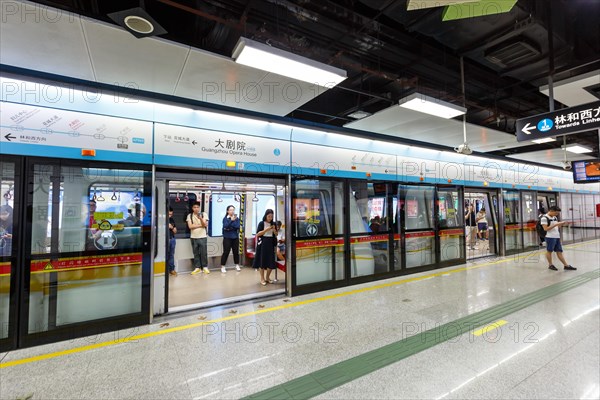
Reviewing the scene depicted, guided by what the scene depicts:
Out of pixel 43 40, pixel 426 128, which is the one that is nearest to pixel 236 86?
pixel 43 40

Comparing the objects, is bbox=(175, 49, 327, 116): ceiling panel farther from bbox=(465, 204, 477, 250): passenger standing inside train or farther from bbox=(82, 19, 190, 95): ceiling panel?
bbox=(465, 204, 477, 250): passenger standing inside train

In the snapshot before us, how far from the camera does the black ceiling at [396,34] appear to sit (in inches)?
118

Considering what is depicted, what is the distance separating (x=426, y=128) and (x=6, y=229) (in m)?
6.35

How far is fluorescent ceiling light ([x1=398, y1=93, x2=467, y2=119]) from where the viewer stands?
3.76m

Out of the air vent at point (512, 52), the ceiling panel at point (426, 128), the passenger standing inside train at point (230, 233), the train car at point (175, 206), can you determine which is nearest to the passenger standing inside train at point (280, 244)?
the train car at point (175, 206)

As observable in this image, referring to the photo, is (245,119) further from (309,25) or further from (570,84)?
(570,84)

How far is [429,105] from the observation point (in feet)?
13.0

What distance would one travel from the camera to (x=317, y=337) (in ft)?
9.86

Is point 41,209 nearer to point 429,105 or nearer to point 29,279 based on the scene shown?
point 29,279

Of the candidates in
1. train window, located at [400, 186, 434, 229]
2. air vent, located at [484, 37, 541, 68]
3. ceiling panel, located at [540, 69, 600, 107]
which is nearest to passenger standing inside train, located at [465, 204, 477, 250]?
train window, located at [400, 186, 434, 229]

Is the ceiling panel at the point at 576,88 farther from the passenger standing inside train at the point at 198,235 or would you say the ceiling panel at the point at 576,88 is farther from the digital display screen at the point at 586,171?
the passenger standing inside train at the point at 198,235

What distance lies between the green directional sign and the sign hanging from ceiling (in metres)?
2.33

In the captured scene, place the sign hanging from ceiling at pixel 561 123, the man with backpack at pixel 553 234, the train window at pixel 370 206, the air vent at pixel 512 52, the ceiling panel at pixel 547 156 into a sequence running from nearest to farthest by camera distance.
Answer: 1. the air vent at pixel 512 52
2. the sign hanging from ceiling at pixel 561 123
3. the train window at pixel 370 206
4. the man with backpack at pixel 553 234
5. the ceiling panel at pixel 547 156

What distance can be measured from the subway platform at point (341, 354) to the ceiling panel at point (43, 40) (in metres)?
2.96
